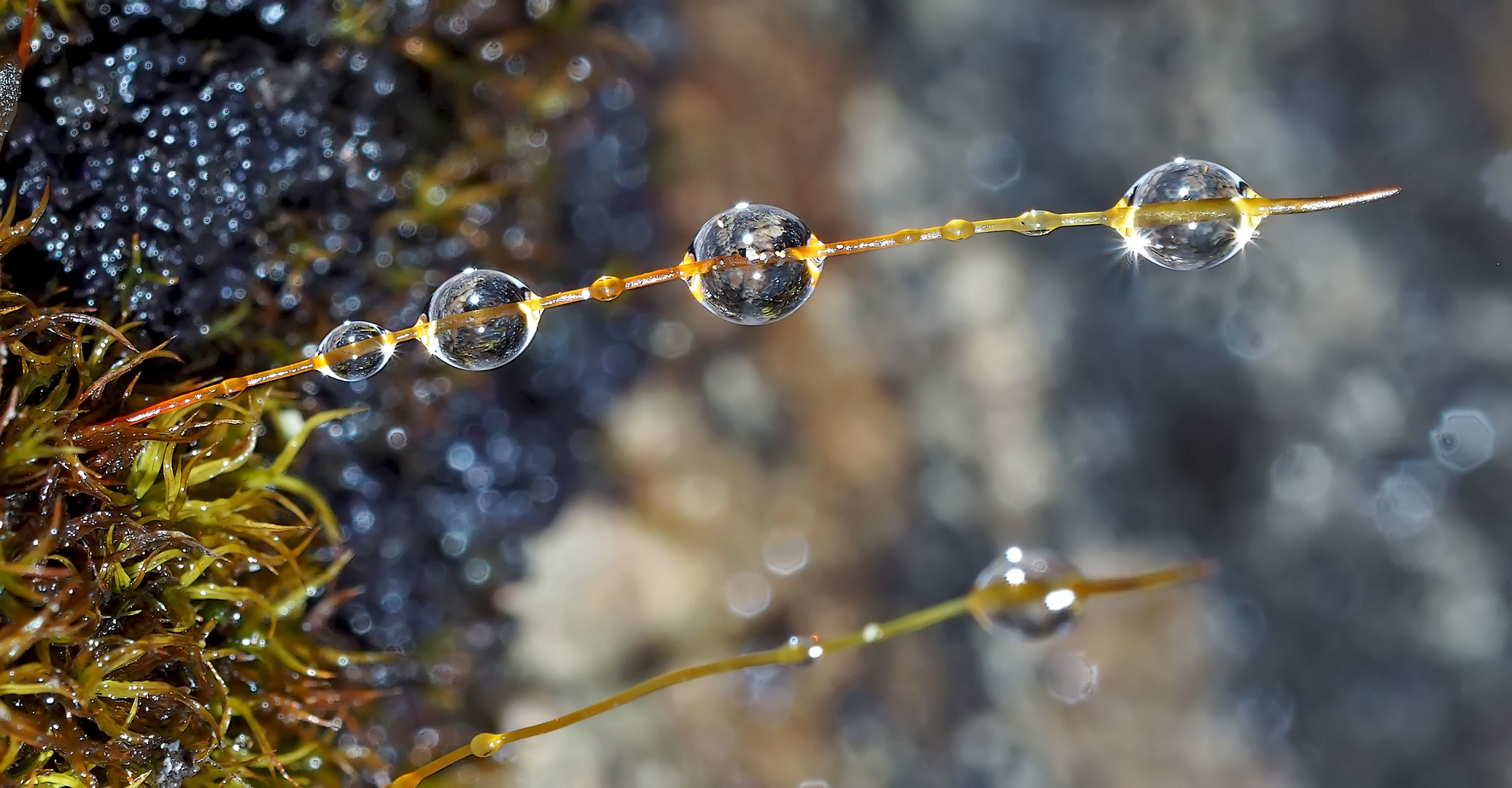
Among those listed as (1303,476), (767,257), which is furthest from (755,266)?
(1303,476)

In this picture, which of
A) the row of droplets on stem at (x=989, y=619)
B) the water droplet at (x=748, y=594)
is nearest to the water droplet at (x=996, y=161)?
A: the row of droplets on stem at (x=989, y=619)

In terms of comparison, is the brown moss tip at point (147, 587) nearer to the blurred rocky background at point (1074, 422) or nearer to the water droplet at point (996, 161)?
the blurred rocky background at point (1074, 422)

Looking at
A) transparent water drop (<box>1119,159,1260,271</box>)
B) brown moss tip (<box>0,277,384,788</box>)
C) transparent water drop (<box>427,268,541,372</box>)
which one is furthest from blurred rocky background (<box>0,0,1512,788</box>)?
transparent water drop (<box>1119,159,1260,271</box>)

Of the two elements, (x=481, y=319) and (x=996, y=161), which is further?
(x=996, y=161)

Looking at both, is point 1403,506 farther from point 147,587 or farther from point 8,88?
point 8,88

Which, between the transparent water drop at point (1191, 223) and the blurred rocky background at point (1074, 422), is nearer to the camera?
the transparent water drop at point (1191, 223)

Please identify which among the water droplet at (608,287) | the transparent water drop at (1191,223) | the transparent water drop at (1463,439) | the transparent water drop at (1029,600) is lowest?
the transparent water drop at (1029,600)

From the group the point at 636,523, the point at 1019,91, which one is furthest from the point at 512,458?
the point at 1019,91
